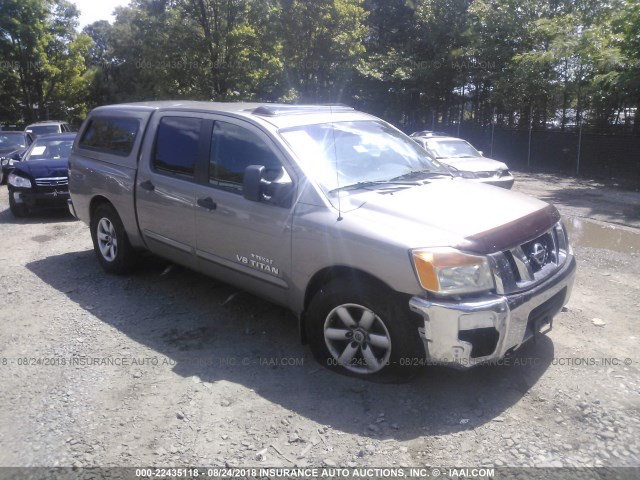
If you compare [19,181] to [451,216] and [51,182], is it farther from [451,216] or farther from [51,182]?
[451,216]

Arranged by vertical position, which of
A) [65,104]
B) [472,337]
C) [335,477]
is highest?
[65,104]

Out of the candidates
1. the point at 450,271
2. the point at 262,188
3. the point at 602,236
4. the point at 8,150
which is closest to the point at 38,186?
the point at 262,188

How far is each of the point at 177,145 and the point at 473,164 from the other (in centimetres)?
815

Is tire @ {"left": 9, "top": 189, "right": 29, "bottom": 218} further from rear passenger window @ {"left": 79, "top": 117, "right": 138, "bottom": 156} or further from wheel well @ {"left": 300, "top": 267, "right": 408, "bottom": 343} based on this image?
wheel well @ {"left": 300, "top": 267, "right": 408, "bottom": 343}

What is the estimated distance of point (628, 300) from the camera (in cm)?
559

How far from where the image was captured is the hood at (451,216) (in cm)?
354

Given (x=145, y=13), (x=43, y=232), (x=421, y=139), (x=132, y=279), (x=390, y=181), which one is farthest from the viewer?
(x=145, y=13)

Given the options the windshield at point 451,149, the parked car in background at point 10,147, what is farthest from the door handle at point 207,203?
the parked car in background at point 10,147

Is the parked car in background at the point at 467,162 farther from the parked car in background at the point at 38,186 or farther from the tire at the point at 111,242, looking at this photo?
the parked car in background at the point at 38,186

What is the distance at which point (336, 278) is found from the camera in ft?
12.9

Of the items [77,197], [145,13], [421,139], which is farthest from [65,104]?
[77,197]

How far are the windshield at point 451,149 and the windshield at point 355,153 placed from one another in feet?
25.1

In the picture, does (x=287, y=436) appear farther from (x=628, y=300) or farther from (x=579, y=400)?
(x=628, y=300)

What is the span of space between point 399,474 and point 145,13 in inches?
685
